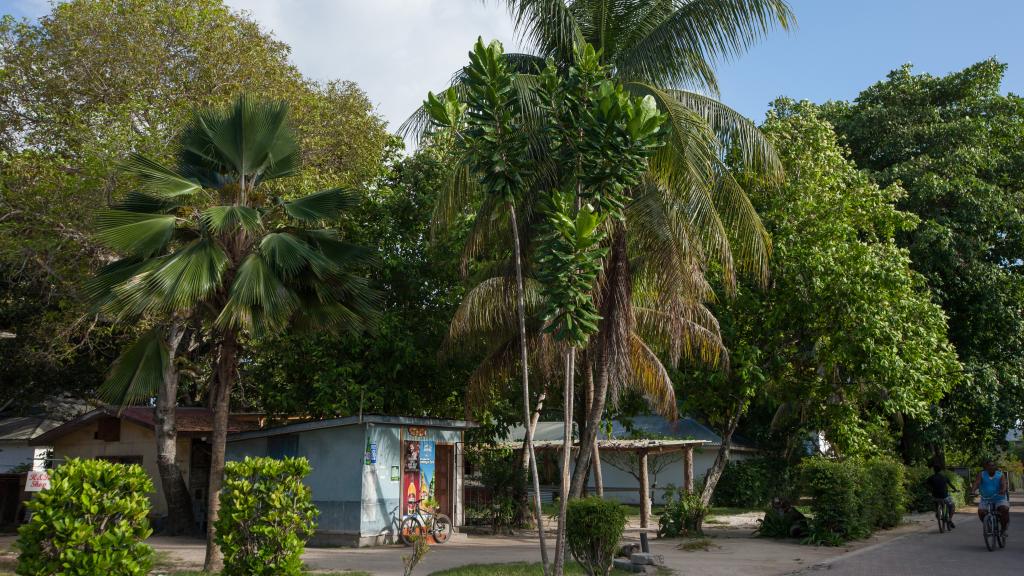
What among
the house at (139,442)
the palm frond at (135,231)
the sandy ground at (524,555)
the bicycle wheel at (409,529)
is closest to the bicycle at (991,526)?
the sandy ground at (524,555)

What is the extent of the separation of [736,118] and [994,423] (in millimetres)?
17667

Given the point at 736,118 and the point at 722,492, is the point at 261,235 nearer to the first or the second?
the point at 736,118

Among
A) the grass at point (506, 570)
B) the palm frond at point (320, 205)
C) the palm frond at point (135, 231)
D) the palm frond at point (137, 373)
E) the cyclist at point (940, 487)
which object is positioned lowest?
the grass at point (506, 570)

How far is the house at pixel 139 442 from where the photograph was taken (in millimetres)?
20562

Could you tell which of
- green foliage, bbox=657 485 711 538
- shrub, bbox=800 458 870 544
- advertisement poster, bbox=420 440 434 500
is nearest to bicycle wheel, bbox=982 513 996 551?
shrub, bbox=800 458 870 544

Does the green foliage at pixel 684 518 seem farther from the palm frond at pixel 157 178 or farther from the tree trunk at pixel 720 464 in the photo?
the palm frond at pixel 157 178

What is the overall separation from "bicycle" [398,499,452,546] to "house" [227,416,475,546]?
0.69 feet

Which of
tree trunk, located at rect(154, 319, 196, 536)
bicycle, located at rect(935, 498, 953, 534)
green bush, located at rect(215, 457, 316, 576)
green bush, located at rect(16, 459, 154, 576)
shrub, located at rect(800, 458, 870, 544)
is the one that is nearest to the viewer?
green bush, located at rect(16, 459, 154, 576)

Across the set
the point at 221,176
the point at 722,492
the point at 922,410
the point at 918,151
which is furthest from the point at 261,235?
the point at 722,492

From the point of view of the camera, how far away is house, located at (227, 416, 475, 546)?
16484 millimetres

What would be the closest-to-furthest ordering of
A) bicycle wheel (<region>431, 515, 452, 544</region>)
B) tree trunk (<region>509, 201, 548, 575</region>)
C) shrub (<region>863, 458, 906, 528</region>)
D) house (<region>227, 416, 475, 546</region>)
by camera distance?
tree trunk (<region>509, 201, 548, 575</region>)
house (<region>227, 416, 475, 546</region>)
bicycle wheel (<region>431, 515, 452, 544</region>)
shrub (<region>863, 458, 906, 528</region>)

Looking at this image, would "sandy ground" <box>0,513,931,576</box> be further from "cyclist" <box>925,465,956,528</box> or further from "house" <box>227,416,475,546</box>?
"cyclist" <box>925,465,956,528</box>

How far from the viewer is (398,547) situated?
16562mm

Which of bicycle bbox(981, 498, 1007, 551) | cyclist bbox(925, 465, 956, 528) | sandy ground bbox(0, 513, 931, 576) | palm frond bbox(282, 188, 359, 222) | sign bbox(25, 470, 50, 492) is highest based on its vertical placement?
palm frond bbox(282, 188, 359, 222)
